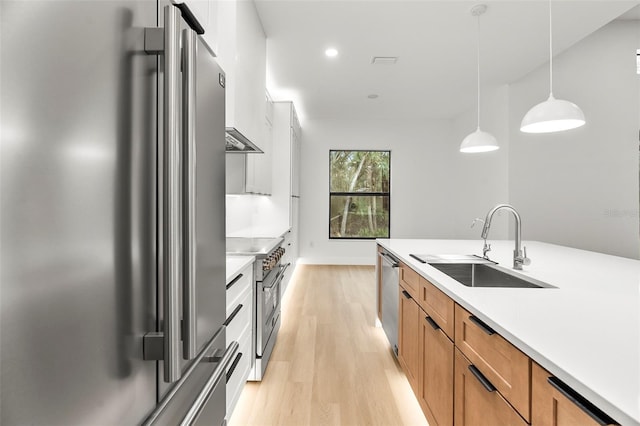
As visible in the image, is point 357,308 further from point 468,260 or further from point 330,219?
point 330,219

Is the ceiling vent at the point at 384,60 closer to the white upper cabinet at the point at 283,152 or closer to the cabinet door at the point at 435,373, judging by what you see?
the white upper cabinet at the point at 283,152

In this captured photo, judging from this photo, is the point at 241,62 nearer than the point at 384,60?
Yes

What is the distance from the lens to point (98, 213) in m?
0.48

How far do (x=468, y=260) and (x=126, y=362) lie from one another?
194 centimetres

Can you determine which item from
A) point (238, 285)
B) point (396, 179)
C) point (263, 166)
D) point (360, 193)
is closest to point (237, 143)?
point (238, 285)

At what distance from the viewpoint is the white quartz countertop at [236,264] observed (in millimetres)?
1489

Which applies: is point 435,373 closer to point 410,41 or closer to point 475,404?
point 475,404

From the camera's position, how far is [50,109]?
395 mm

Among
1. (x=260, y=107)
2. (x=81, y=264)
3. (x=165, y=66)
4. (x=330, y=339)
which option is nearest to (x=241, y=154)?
(x=260, y=107)

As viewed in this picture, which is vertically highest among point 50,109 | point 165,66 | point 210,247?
point 165,66

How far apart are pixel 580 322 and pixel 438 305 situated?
22.9 inches

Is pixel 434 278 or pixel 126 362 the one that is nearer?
pixel 126 362

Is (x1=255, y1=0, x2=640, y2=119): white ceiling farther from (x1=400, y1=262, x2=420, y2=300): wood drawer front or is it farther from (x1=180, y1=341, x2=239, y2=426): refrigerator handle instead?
(x1=180, y1=341, x2=239, y2=426): refrigerator handle

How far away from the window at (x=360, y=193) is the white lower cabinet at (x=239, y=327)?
4.37 meters
